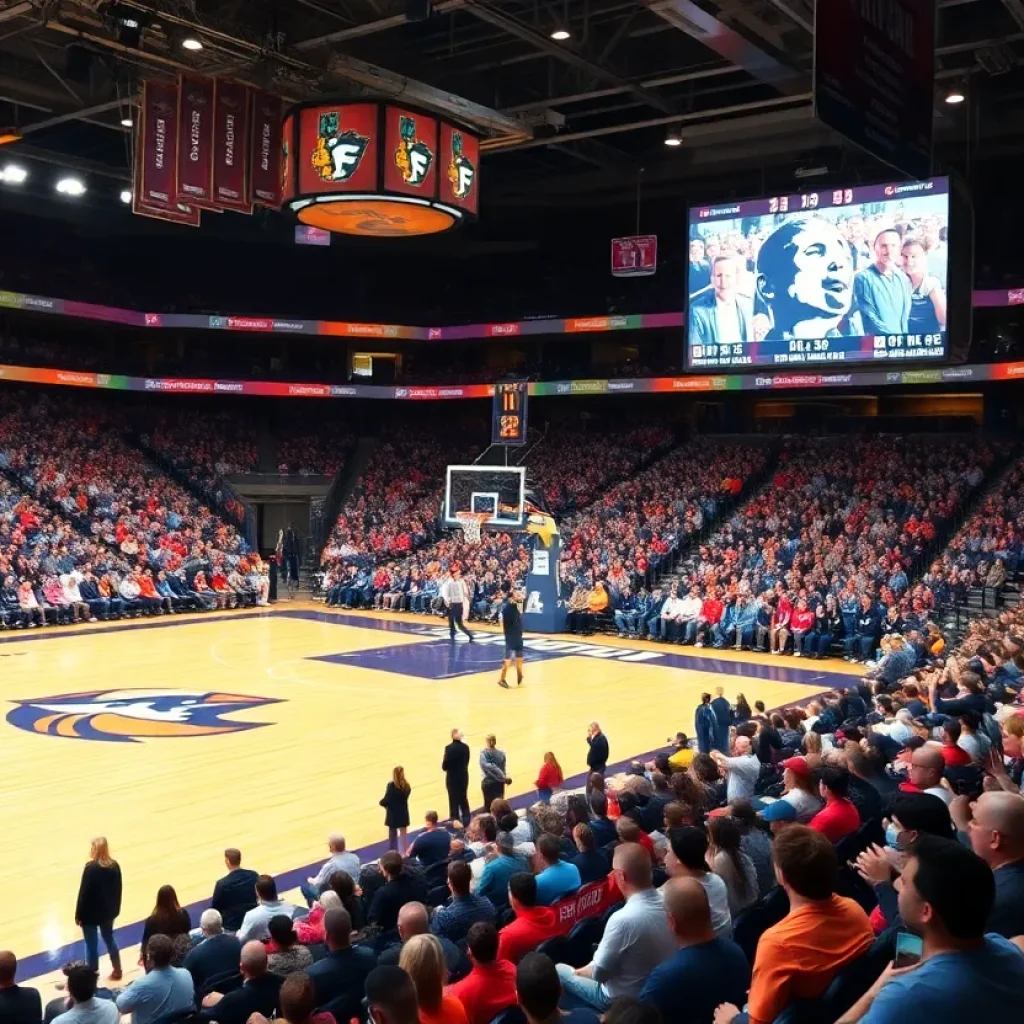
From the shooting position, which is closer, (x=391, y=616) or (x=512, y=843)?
(x=512, y=843)

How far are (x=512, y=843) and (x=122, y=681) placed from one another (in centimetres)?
1258

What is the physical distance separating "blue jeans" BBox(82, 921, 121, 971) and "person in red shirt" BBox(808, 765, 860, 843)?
4690 mm

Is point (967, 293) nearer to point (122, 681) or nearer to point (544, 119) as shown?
point (544, 119)

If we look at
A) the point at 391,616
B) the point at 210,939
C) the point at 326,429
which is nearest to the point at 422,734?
the point at 210,939

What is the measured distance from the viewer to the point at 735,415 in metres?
35.2

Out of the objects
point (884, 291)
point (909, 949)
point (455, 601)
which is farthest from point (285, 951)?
point (455, 601)

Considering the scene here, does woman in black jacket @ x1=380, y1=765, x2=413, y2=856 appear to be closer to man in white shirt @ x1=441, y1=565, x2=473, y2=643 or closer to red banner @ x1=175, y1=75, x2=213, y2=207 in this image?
red banner @ x1=175, y1=75, x2=213, y2=207

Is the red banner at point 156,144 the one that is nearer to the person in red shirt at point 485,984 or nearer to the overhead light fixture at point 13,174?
the person in red shirt at point 485,984

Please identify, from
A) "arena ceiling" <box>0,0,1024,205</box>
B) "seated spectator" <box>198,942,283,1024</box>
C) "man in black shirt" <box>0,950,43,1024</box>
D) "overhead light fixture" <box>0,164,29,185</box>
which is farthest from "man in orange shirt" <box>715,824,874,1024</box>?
"overhead light fixture" <box>0,164,29,185</box>

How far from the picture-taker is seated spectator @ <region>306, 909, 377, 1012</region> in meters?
5.18

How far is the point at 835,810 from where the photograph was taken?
6617 mm

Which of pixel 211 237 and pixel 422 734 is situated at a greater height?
pixel 211 237

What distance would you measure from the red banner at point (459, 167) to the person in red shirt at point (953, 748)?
9552 mm

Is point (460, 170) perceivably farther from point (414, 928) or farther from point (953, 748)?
point (414, 928)
